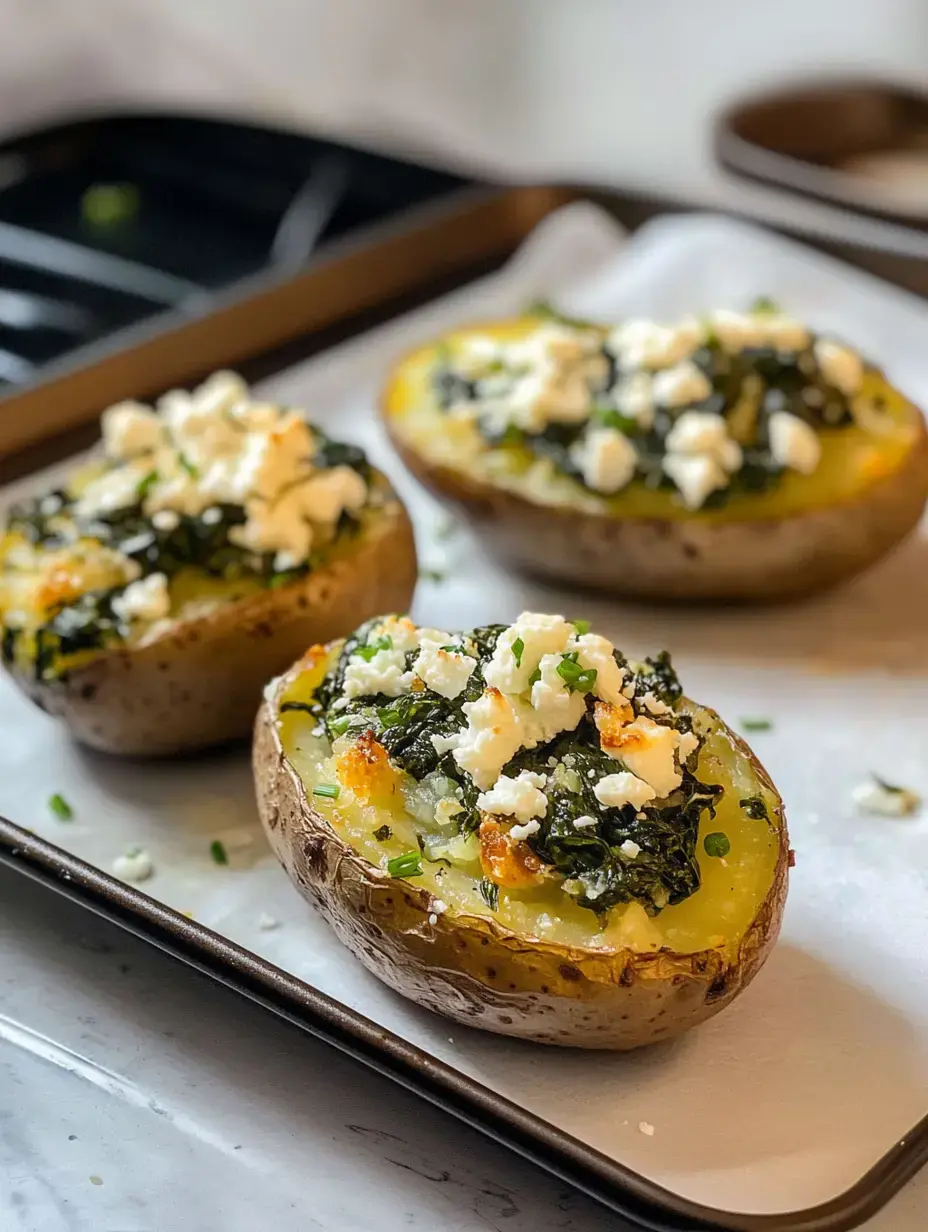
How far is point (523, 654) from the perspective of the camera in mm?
1647

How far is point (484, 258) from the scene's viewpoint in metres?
3.41

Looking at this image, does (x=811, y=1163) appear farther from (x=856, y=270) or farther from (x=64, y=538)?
(x=856, y=270)

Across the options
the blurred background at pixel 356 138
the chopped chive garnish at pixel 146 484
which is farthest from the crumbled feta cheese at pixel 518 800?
the blurred background at pixel 356 138

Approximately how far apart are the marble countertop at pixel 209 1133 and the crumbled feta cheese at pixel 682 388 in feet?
3.53

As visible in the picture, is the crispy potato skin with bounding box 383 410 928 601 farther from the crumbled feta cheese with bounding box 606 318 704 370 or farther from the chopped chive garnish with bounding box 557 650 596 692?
the chopped chive garnish with bounding box 557 650 596 692

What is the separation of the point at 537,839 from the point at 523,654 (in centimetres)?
19

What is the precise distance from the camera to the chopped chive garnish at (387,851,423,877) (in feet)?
5.17

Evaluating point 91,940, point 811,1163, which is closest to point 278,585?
point 91,940

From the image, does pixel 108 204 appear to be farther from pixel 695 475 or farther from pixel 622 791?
pixel 622 791

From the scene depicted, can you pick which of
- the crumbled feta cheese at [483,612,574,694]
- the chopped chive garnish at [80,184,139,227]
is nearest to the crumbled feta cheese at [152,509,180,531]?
the crumbled feta cheese at [483,612,574,694]

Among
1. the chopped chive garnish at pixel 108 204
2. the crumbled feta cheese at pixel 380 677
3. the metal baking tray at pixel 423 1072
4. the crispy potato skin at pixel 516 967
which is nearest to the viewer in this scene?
the metal baking tray at pixel 423 1072

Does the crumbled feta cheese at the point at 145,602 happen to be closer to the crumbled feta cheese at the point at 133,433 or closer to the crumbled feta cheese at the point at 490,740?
the crumbled feta cheese at the point at 133,433

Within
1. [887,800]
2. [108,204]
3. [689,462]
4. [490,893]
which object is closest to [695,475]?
[689,462]

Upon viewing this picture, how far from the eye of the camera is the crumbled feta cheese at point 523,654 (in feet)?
5.40
